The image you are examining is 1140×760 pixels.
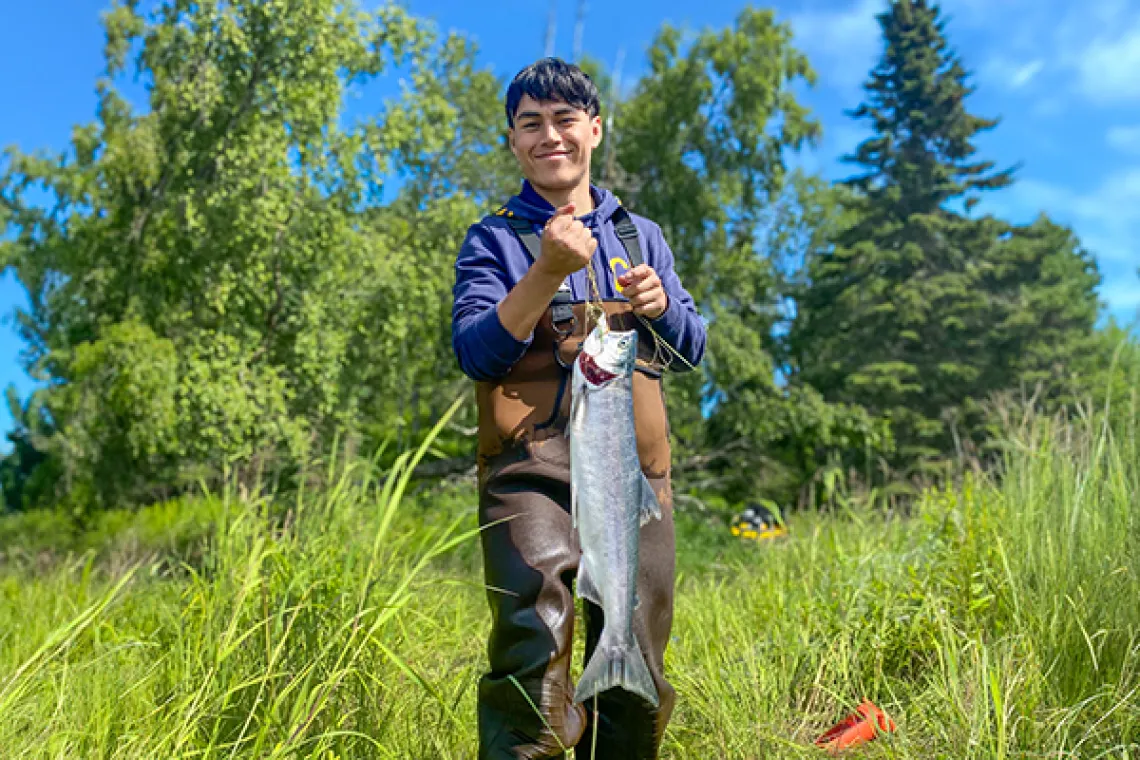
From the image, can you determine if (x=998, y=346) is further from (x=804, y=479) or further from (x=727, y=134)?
(x=727, y=134)

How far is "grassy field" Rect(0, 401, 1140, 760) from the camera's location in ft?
9.64

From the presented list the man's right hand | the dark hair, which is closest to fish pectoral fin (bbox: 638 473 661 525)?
the man's right hand

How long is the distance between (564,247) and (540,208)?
601 mm

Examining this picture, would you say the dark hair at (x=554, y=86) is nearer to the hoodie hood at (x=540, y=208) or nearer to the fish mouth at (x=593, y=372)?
the hoodie hood at (x=540, y=208)

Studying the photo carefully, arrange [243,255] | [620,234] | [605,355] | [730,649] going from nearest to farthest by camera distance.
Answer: [605,355]
[620,234]
[730,649]
[243,255]

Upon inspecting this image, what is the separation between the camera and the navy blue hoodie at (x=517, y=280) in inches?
93.4

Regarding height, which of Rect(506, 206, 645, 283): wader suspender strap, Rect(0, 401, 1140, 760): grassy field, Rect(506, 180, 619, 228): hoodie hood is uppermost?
Rect(506, 180, 619, 228): hoodie hood

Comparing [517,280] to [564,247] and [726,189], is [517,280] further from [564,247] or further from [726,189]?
[726,189]

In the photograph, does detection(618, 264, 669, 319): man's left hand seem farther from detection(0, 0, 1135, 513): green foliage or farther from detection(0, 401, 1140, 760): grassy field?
detection(0, 0, 1135, 513): green foliage

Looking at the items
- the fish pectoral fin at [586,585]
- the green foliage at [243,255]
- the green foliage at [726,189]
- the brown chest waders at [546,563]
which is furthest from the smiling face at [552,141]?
the green foliage at [726,189]

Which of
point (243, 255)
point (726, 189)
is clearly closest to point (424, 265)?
point (243, 255)

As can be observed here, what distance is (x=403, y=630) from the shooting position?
3.99 m

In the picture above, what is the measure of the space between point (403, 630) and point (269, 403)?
32.1 feet

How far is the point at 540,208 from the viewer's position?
8.82 ft
